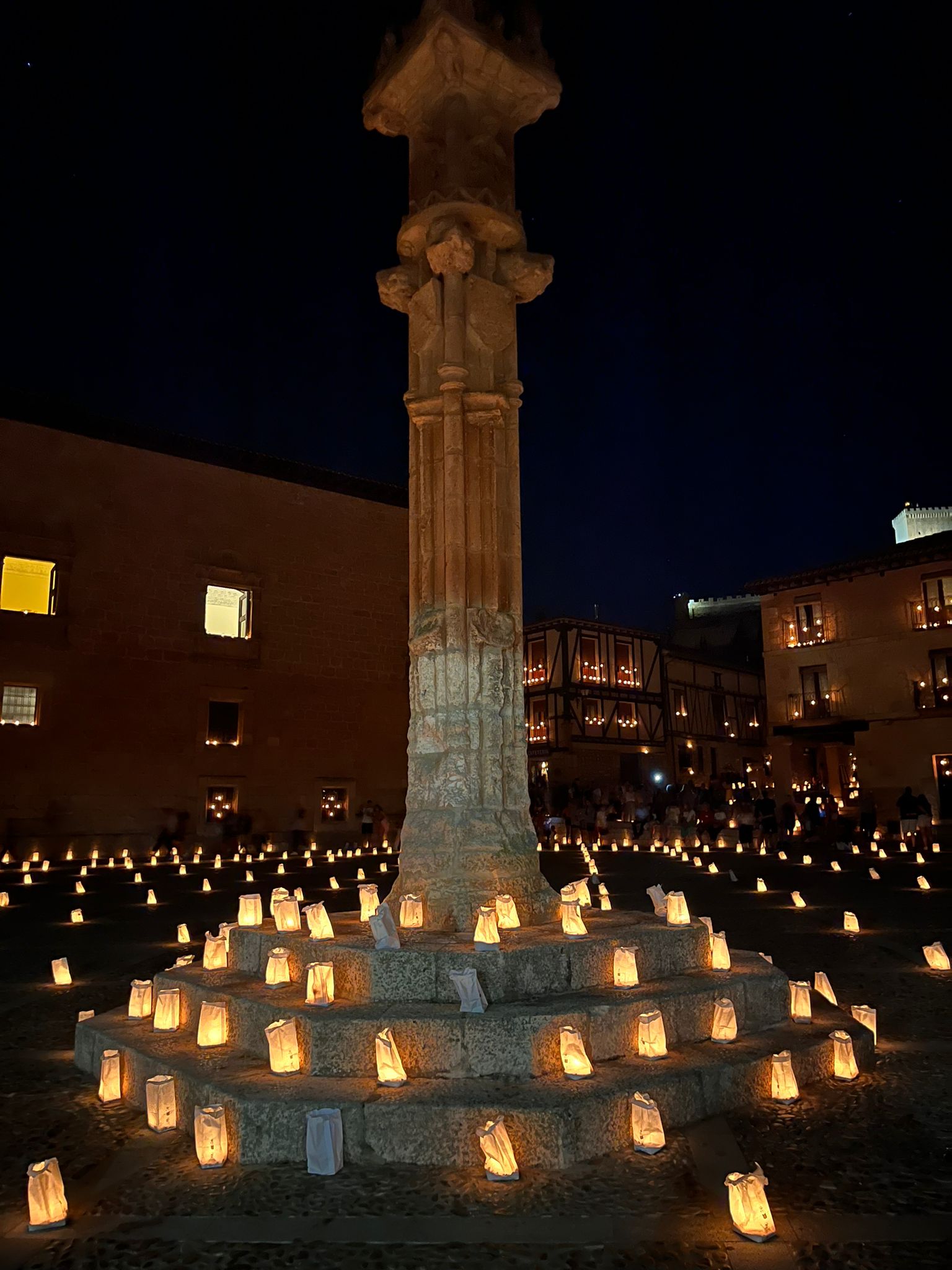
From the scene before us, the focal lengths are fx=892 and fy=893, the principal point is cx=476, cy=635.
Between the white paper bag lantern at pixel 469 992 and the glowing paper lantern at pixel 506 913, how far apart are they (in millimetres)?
1072

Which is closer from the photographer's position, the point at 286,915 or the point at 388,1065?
the point at 388,1065

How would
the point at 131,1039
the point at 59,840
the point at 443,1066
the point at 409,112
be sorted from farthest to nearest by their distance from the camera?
the point at 59,840 → the point at 409,112 → the point at 131,1039 → the point at 443,1066

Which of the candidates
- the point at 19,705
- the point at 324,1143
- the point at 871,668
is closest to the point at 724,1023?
the point at 324,1143

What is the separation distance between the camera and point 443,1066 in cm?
409

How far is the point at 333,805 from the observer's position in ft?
72.9

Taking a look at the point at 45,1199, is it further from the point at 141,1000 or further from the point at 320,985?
the point at 141,1000

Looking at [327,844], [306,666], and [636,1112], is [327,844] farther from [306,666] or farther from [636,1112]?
[636,1112]

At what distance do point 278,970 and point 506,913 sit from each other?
142 cm

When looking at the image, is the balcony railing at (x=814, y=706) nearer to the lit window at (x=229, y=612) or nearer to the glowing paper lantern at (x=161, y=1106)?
the lit window at (x=229, y=612)

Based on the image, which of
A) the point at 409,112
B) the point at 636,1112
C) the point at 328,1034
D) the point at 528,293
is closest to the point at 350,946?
the point at 328,1034

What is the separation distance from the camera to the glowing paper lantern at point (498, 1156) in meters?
3.41

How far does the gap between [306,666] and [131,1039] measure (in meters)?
17.7

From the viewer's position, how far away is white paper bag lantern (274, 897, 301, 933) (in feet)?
18.6

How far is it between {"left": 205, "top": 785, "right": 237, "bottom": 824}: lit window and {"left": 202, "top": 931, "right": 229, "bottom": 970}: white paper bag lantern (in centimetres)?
1506
